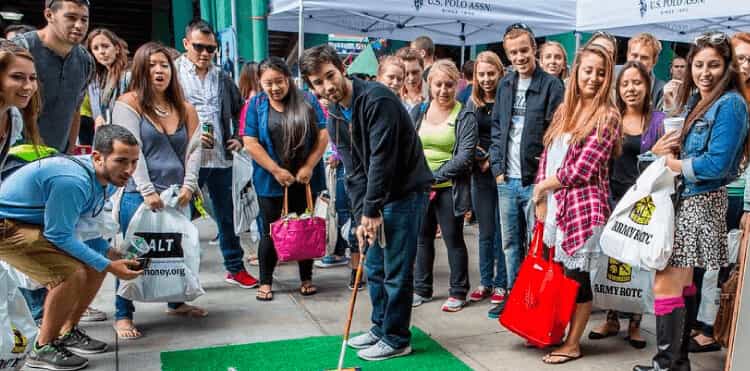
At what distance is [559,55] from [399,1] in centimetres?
349

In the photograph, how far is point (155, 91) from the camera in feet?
12.5

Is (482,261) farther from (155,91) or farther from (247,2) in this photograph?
(247,2)

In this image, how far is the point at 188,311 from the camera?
423 centimetres

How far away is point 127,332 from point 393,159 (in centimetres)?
200

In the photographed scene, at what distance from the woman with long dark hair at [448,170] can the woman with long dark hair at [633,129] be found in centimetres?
96

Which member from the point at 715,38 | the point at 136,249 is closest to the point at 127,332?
the point at 136,249

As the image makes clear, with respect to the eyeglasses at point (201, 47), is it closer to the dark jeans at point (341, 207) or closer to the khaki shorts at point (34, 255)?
the dark jeans at point (341, 207)

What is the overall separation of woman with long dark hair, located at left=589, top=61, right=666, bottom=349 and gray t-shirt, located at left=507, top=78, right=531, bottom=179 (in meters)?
0.60

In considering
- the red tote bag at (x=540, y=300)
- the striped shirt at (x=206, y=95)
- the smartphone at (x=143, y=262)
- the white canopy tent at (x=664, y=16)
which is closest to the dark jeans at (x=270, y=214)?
the striped shirt at (x=206, y=95)

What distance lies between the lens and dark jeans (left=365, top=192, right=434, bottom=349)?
11.0 feet

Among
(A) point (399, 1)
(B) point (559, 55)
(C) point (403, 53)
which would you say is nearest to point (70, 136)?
(C) point (403, 53)

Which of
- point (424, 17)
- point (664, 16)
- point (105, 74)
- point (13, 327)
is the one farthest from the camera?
point (424, 17)

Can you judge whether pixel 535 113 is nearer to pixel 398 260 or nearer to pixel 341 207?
pixel 398 260

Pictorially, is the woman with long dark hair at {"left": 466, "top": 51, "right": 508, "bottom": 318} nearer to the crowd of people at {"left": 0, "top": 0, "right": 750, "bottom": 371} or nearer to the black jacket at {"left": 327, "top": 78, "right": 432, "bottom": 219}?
the crowd of people at {"left": 0, "top": 0, "right": 750, "bottom": 371}
